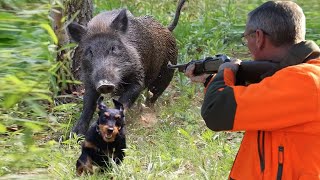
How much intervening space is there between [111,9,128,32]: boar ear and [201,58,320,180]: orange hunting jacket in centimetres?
436

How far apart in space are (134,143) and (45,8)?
4675mm

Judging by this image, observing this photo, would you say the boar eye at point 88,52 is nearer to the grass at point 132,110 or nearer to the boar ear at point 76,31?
the boar ear at point 76,31

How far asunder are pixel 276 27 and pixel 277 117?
1.58 ft

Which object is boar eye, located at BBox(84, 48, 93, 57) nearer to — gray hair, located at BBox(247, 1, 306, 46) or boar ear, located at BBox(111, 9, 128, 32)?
boar ear, located at BBox(111, 9, 128, 32)

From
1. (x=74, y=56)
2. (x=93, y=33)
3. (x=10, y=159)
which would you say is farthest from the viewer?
(x=74, y=56)

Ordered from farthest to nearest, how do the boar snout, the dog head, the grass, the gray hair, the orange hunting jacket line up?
the boar snout → the dog head → the gray hair → the orange hunting jacket → the grass

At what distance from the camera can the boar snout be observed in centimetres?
730

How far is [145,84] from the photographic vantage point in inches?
335

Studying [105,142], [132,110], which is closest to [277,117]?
[105,142]

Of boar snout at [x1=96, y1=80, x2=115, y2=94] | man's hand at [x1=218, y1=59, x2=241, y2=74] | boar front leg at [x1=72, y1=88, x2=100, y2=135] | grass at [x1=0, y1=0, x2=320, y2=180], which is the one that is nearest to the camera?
grass at [x1=0, y1=0, x2=320, y2=180]

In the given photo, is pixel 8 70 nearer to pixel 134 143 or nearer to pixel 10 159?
pixel 10 159

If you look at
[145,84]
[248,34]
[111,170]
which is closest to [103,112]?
[111,170]

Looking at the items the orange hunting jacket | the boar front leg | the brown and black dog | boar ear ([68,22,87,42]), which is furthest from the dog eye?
boar ear ([68,22,87,42])

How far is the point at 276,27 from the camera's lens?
365 centimetres
